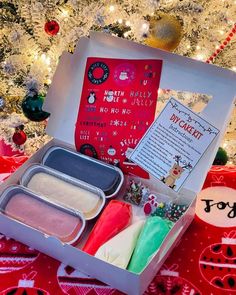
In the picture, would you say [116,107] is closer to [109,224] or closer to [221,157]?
[109,224]

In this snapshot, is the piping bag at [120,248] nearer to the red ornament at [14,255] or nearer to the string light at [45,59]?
the red ornament at [14,255]

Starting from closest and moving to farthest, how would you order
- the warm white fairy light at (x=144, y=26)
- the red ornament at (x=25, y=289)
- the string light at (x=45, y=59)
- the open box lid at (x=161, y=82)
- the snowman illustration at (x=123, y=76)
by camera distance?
the red ornament at (x=25, y=289)
the open box lid at (x=161, y=82)
the snowman illustration at (x=123, y=76)
the warm white fairy light at (x=144, y=26)
the string light at (x=45, y=59)

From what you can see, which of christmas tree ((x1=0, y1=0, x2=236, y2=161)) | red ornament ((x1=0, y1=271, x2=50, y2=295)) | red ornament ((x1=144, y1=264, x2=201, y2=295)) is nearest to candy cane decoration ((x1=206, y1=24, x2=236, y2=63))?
christmas tree ((x1=0, y1=0, x2=236, y2=161))

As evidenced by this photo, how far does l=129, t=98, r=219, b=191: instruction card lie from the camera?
1004 millimetres

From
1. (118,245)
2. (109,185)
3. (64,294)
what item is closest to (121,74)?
(109,185)

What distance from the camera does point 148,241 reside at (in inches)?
36.2

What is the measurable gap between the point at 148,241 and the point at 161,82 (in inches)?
14.1

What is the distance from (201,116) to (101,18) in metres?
0.39

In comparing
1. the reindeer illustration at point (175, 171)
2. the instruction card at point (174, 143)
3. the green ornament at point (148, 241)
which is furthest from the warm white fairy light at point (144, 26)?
the green ornament at point (148, 241)

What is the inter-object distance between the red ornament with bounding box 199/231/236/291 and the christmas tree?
1.68 ft

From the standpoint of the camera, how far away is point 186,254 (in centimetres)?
95

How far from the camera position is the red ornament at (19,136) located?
1413mm

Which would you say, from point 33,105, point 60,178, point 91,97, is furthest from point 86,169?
point 33,105

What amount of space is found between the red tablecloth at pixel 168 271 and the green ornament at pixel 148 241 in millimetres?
43
